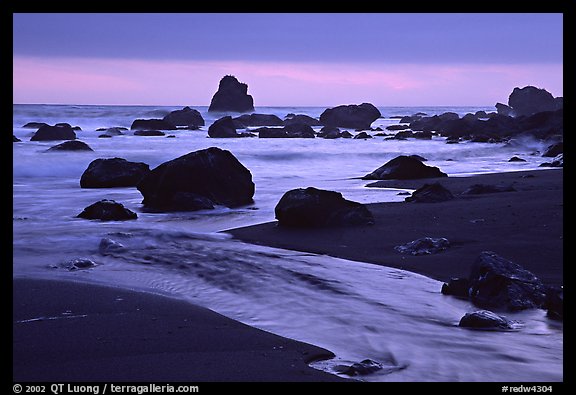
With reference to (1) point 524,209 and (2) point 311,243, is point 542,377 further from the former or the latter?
(1) point 524,209

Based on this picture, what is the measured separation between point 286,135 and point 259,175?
21997 millimetres

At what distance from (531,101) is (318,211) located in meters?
78.4

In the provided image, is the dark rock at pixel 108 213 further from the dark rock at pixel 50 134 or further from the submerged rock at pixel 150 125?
the submerged rock at pixel 150 125

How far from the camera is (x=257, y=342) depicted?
3.70 meters

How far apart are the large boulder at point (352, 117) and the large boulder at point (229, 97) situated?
22.8 metres

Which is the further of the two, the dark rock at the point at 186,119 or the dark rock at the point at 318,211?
the dark rock at the point at 186,119

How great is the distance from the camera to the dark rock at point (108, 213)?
869cm

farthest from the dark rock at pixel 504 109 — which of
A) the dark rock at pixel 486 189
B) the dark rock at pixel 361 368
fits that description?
the dark rock at pixel 361 368

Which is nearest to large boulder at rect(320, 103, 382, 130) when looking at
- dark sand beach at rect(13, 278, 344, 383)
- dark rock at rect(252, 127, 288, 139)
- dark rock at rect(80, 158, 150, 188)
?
dark rock at rect(252, 127, 288, 139)

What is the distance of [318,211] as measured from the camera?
26.7 ft

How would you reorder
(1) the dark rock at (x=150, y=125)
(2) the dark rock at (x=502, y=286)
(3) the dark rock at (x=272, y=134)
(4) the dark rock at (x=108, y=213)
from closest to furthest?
(2) the dark rock at (x=502, y=286) < (4) the dark rock at (x=108, y=213) < (3) the dark rock at (x=272, y=134) < (1) the dark rock at (x=150, y=125)

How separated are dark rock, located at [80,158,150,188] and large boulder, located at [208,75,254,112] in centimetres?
6756
